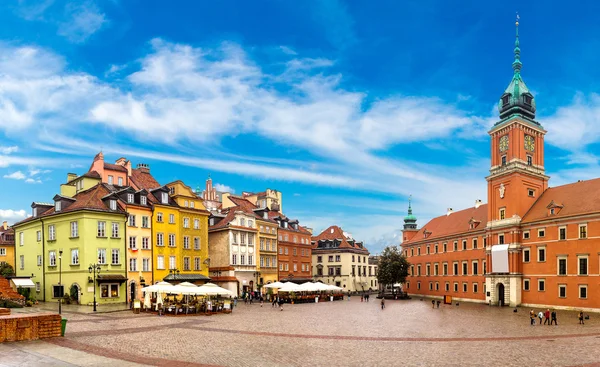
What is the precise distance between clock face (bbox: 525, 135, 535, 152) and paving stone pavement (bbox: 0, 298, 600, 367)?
3490 cm

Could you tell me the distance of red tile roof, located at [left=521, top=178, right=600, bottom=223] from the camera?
184ft

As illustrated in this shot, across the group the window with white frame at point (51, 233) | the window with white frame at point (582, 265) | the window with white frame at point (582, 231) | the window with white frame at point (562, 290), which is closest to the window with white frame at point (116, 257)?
the window with white frame at point (51, 233)

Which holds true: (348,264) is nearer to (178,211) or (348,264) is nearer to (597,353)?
(178,211)

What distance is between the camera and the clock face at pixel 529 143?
68688 millimetres

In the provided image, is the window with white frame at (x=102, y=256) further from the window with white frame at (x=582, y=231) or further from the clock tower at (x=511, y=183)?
the window with white frame at (x=582, y=231)

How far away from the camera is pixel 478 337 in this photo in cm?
2942

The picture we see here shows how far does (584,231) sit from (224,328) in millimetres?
43224

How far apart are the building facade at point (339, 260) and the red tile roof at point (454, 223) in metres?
13.2

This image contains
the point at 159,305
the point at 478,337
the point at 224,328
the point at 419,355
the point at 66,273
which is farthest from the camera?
the point at 66,273

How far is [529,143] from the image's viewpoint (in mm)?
69125

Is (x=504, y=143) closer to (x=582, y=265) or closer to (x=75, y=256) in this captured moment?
(x=582, y=265)

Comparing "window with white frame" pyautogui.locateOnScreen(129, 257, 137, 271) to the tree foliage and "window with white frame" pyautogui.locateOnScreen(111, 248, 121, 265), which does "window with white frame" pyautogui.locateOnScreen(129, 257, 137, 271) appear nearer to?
"window with white frame" pyautogui.locateOnScreen(111, 248, 121, 265)

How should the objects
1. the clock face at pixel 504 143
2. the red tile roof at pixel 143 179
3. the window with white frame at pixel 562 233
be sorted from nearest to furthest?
1. the window with white frame at pixel 562 233
2. the red tile roof at pixel 143 179
3. the clock face at pixel 504 143

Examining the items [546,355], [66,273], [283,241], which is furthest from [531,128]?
[66,273]
